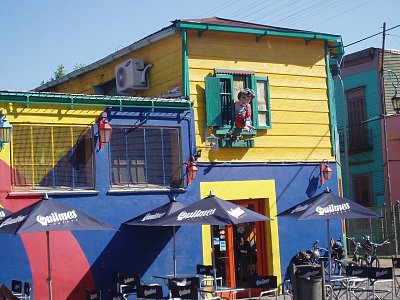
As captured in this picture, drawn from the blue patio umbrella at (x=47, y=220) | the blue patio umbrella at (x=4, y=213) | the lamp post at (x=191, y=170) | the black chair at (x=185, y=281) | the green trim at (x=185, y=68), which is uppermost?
the green trim at (x=185, y=68)

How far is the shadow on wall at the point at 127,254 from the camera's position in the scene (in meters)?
14.2

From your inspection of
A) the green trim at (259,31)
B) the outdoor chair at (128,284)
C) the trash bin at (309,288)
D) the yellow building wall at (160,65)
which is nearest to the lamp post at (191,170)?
the yellow building wall at (160,65)

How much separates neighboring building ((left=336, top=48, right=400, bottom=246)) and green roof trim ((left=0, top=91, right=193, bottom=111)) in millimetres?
15993

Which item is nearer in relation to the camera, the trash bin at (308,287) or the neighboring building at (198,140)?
the trash bin at (308,287)

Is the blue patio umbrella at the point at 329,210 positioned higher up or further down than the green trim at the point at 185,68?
further down

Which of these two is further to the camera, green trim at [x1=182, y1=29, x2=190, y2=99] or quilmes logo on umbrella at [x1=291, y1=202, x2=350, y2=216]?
green trim at [x1=182, y1=29, x2=190, y2=99]

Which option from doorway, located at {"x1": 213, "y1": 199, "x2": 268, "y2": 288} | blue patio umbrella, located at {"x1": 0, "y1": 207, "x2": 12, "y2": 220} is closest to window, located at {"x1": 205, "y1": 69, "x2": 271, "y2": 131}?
doorway, located at {"x1": 213, "y1": 199, "x2": 268, "y2": 288}

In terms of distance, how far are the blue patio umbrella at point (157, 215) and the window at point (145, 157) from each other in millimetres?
750

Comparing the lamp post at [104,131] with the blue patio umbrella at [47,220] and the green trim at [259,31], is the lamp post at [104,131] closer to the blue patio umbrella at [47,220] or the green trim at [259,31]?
the blue patio umbrella at [47,220]

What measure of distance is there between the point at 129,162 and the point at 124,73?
10.4 ft

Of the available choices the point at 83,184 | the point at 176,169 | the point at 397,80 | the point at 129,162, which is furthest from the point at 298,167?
the point at 397,80

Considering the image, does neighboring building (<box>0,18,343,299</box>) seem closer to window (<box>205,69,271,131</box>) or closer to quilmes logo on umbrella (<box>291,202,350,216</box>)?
window (<box>205,69,271,131</box>)

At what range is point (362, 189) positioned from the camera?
32.1 metres

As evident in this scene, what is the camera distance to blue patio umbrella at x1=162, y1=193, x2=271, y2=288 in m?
12.6
